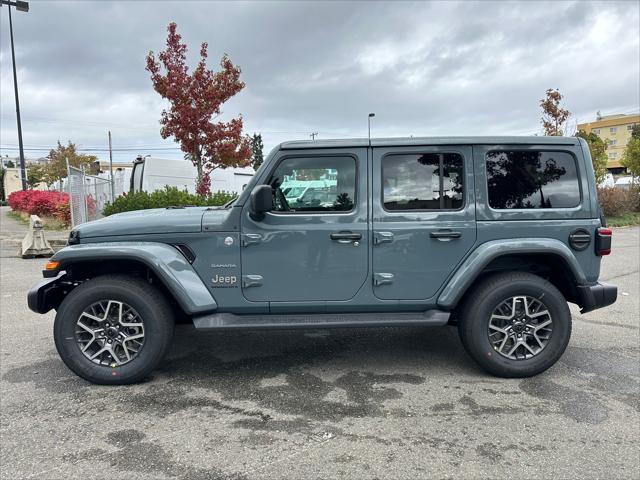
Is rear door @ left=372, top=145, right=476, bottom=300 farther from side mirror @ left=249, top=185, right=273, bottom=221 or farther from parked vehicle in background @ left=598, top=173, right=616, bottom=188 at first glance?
parked vehicle in background @ left=598, top=173, right=616, bottom=188

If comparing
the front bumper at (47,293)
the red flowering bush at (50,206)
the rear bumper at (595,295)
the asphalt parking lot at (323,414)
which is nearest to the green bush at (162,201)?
the red flowering bush at (50,206)

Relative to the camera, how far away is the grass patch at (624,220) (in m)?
17.3

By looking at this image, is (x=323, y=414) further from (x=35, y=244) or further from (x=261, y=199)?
(x=35, y=244)

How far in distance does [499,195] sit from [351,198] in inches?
48.4

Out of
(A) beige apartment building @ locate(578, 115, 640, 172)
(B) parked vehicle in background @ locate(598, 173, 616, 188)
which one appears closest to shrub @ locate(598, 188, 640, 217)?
(B) parked vehicle in background @ locate(598, 173, 616, 188)

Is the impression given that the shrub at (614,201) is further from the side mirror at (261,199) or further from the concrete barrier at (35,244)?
the concrete barrier at (35,244)

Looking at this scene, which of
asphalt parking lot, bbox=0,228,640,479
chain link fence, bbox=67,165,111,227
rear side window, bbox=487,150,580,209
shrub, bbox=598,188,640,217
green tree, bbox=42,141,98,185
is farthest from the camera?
green tree, bbox=42,141,98,185

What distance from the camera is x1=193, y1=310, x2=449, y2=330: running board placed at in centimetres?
363

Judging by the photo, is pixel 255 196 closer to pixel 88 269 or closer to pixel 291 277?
pixel 291 277

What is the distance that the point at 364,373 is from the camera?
392 centimetres

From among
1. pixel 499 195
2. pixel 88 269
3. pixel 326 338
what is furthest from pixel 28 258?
pixel 499 195

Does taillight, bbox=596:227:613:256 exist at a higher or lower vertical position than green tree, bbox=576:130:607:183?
lower

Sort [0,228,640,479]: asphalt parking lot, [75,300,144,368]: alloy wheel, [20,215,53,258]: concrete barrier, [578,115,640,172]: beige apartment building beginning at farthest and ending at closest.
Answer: [578,115,640,172]: beige apartment building → [20,215,53,258]: concrete barrier → [75,300,144,368]: alloy wheel → [0,228,640,479]: asphalt parking lot

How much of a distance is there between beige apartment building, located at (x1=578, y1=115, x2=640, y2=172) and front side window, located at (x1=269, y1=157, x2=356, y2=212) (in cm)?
8830
